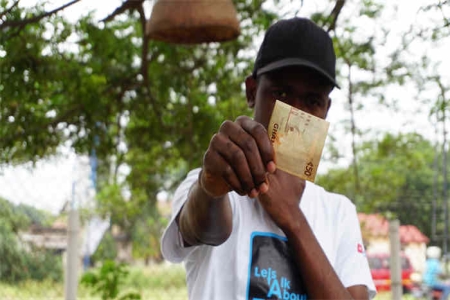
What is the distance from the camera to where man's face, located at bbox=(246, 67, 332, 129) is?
1.84 m

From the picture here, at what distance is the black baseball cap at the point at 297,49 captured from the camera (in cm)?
185

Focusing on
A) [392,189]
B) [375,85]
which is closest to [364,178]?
[392,189]

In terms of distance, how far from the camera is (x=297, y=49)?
1.88 meters

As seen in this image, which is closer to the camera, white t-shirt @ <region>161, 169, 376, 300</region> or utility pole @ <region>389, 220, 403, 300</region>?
white t-shirt @ <region>161, 169, 376, 300</region>

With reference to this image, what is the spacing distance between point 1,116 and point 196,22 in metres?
1.54

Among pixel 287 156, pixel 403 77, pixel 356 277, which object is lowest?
pixel 356 277

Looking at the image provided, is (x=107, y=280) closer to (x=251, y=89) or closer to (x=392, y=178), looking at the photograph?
(x=251, y=89)

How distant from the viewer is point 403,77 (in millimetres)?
4457

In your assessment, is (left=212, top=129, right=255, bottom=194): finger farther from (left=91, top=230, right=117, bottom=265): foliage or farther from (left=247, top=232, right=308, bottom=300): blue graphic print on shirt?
(left=91, top=230, right=117, bottom=265): foliage

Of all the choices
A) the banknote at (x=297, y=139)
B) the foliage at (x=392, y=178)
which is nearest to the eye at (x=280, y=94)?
the banknote at (x=297, y=139)

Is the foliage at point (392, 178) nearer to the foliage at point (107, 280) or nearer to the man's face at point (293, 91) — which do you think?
the foliage at point (107, 280)

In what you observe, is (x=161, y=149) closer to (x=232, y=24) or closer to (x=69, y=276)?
(x=69, y=276)

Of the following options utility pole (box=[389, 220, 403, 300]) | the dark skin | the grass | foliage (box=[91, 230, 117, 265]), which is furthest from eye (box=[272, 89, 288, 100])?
foliage (box=[91, 230, 117, 265])

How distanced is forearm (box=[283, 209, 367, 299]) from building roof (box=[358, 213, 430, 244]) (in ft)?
12.8
